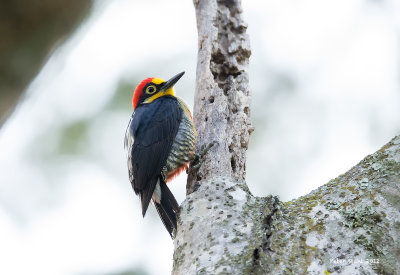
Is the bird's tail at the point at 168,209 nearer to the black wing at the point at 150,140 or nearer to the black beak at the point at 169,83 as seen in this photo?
the black wing at the point at 150,140

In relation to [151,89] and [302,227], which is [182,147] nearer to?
[151,89]

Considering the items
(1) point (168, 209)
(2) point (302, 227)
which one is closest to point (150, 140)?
(1) point (168, 209)

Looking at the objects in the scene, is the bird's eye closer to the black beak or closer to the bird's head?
the bird's head

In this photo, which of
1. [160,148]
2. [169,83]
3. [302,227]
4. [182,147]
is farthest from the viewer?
[169,83]

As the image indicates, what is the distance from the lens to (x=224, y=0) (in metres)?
4.40

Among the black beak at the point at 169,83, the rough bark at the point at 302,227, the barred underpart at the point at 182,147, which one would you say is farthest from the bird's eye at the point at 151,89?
the rough bark at the point at 302,227

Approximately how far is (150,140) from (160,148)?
13 centimetres

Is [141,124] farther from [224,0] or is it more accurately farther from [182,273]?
[182,273]

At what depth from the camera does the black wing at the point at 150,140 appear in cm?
392

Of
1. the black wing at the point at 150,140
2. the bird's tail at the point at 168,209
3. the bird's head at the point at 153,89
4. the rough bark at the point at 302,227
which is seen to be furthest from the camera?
the bird's head at the point at 153,89

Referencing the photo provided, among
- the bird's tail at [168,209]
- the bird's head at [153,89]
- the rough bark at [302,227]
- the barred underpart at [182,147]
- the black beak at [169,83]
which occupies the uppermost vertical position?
the bird's head at [153,89]

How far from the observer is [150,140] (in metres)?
4.21

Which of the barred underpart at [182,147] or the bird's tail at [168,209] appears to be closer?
the bird's tail at [168,209]

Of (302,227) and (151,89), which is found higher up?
(151,89)
